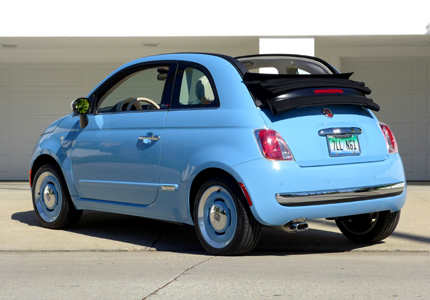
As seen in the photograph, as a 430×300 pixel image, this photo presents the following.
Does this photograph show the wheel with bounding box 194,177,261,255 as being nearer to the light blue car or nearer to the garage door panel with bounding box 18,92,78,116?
the light blue car

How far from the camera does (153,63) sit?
268 inches

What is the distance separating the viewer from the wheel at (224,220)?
5.75m

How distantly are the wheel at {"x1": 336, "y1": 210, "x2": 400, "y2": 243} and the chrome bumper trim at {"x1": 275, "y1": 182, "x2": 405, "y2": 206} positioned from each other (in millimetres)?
368

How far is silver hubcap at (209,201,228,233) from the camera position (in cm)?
593

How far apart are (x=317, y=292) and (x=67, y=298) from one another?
1.54 metres

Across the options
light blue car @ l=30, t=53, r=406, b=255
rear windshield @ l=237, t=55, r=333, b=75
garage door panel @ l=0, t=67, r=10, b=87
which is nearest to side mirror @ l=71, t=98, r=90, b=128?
light blue car @ l=30, t=53, r=406, b=255

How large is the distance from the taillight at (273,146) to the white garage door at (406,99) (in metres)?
8.32

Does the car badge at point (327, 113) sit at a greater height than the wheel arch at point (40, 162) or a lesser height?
greater

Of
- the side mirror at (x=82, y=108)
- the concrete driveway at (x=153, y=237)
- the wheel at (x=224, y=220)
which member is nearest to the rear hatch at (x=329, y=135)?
the wheel at (x=224, y=220)

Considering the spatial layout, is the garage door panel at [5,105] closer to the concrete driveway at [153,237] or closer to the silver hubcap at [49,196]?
the concrete driveway at [153,237]

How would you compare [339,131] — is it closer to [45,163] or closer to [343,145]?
[343,145]

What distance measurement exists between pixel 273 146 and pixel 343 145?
630 mm
